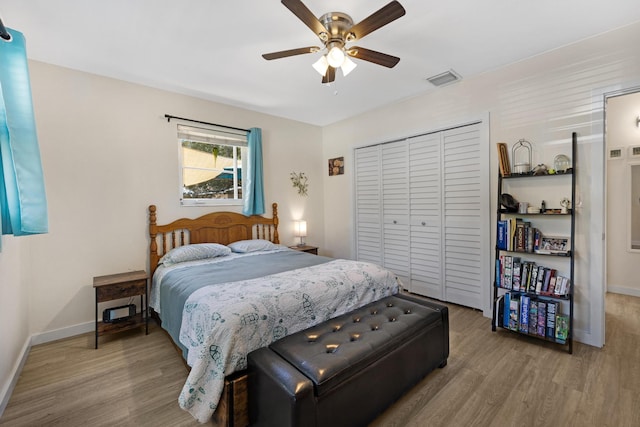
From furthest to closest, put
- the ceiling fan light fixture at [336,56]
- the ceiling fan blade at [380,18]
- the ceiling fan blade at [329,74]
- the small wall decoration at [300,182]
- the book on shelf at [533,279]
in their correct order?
the small wall decoration at [300,182] < the book on shelf at [533,279] < the ceiling fan blade at [329,74] < the ceiling fan light fixture at [336,56] < the ceiling fan blade at [380,18]

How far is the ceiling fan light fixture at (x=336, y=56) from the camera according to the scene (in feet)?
6.40

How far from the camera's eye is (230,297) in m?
1.83

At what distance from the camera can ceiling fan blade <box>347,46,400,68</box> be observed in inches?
80.4

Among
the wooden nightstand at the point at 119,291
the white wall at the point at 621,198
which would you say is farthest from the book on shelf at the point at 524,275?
the wooden nightstand at the point at 119,291

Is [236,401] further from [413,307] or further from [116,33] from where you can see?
[116,33]

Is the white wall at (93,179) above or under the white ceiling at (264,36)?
under

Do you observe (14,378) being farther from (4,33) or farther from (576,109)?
(576,109)

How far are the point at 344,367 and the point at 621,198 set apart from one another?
15.3ft

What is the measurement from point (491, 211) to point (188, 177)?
363 cm

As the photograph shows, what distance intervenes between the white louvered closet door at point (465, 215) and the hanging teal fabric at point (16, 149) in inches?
144

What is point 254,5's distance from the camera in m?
1.96

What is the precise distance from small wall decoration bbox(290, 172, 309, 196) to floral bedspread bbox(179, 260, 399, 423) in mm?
2386

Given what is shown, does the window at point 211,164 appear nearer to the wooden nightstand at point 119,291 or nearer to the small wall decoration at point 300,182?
the small wall decoration at point 300,182

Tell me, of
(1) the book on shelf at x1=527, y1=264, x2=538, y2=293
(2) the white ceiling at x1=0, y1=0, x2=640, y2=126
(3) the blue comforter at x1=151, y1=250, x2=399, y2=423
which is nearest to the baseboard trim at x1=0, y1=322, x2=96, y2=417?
(3) the blue comforter at x1=151, y1=250, x2=399, y2=423
